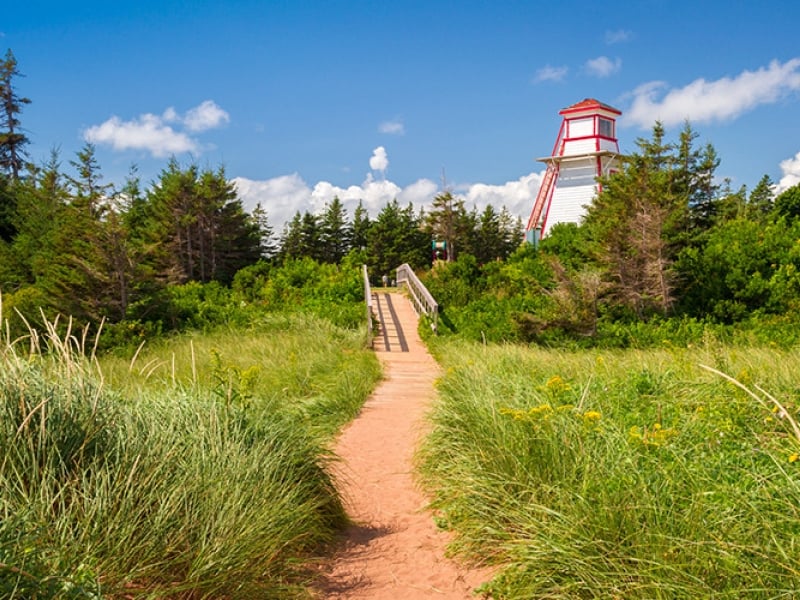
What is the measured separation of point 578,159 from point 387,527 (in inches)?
1262

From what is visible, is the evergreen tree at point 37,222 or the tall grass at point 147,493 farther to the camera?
the evergreen tree at point 37,222

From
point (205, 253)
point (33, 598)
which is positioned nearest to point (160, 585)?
point (33, 598)

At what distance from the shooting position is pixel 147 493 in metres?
3.24

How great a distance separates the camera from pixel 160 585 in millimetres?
2895

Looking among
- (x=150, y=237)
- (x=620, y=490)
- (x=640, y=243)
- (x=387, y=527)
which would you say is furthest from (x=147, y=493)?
(x=150, y=237)

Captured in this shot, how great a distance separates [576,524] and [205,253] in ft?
109

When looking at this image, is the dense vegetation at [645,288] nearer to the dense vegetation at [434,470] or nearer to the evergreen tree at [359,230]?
the dense vegetation at [434,470]

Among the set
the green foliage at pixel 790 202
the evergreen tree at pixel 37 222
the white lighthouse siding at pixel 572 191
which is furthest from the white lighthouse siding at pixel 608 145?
the evergreen tree at pixel 37 222

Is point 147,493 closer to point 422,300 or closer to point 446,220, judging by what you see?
point 422,300

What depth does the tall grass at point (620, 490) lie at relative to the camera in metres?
2.74

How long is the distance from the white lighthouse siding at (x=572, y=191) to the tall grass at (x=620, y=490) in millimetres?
28601

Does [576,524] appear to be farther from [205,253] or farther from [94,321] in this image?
[205,253]

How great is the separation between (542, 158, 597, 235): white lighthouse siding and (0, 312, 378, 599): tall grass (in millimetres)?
31285

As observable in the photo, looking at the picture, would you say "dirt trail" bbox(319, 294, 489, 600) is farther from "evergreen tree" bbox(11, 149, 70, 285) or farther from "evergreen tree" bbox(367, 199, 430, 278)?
"evergreen tree" bbox(367, 199, 430, 278)
